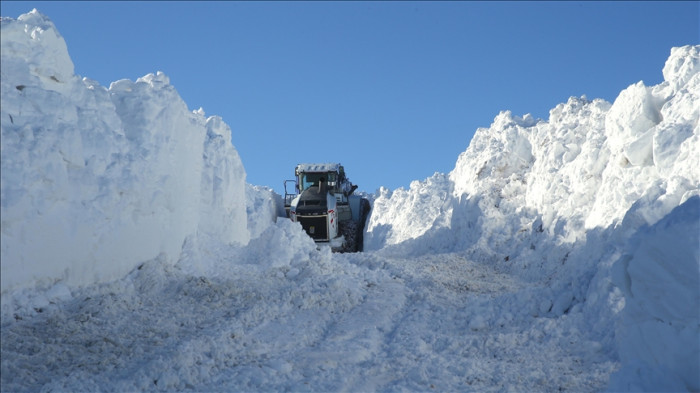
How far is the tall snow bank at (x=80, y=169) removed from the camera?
8797mm

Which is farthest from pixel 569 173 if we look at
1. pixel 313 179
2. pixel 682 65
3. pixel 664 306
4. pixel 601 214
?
pixel 664 306

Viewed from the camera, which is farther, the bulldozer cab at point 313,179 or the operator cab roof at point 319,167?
the operator cab roof at point 319,167

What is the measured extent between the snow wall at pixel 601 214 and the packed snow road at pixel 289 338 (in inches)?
36.4

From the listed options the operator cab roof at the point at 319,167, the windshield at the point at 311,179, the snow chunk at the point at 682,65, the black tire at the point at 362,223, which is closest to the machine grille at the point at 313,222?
the windshield at the point at 311,179

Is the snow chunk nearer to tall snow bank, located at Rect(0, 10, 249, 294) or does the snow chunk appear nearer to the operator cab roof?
tall snow bank, located at Rect(0, 10, 249, 294)

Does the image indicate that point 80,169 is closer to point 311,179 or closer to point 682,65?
point 682,65

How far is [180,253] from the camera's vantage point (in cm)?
1256

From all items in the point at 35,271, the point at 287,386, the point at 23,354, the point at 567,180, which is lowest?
the point at 287,386

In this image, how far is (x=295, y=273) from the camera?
12.0 m

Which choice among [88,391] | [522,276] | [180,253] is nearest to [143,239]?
[180,253]

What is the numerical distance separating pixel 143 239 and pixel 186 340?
3.70m

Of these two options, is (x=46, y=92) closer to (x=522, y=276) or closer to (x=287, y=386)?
(x=287, y=386)

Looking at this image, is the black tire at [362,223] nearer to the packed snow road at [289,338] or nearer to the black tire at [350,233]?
the black tire at [350,233]

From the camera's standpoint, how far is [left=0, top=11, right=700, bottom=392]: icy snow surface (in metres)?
6.77
